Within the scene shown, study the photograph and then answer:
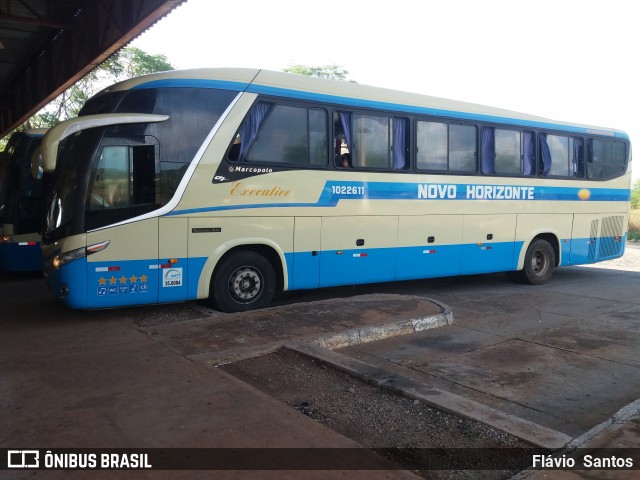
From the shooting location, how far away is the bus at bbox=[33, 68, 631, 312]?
667 centimetres

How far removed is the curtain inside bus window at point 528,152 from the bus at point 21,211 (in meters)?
9.93

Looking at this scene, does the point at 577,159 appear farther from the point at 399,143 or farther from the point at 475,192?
the point at 399,143

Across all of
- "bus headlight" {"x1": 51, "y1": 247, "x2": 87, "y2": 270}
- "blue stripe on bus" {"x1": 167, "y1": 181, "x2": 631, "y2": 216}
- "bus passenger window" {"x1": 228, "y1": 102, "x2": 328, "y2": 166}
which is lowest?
"bus headlight" {"x1": 51, "y1": 247, "x2": 87, "y2": 270}

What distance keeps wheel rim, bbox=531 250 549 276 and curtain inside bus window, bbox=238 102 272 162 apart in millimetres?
7290

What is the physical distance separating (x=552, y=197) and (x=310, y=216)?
20.5ft

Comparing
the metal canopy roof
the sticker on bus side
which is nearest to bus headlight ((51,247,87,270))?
the sticker on bus side

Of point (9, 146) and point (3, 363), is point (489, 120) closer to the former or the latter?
point (3, 363)

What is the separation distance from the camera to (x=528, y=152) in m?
11.1

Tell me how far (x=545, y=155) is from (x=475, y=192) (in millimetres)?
2312

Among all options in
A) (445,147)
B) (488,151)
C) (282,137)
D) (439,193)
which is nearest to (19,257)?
(282,137)

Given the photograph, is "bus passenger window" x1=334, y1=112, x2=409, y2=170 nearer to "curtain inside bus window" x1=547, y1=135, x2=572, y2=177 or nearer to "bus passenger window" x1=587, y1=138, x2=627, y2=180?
"curtain inside bus window" x1=547, y1=135, x2=572, y2=177

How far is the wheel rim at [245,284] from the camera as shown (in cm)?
768

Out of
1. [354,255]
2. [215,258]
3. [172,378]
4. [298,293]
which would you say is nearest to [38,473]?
[172,378]

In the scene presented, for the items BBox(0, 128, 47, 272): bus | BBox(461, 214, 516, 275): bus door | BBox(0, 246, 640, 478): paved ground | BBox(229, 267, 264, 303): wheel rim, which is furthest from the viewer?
BBox(0, 128, 47, 272): bus
